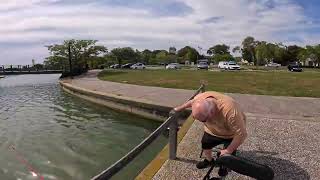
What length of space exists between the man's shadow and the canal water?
2.88 m

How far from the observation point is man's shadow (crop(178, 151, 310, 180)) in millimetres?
5934

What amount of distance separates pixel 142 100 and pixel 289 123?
309 inches

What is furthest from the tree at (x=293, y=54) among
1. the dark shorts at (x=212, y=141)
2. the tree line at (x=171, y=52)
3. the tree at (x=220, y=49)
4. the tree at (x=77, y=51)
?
the dark shorts at (x=212, y=141)

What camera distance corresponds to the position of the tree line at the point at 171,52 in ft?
216

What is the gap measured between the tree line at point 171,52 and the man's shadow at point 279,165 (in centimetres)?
5587

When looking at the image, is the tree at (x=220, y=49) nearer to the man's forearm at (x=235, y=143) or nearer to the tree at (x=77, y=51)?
the tree at (x=77, y=51)

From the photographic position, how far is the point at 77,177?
888 cm

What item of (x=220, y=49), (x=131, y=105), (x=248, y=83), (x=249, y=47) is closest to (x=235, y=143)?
(x=131, y=105)

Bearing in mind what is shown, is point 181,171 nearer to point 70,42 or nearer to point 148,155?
point 148,155

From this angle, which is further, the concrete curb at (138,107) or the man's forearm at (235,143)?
the concrete curb at (138,107)

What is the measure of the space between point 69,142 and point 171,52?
13933 cm

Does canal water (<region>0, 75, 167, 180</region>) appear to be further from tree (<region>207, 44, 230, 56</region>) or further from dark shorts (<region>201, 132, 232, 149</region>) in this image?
tree (<region>207, 44, 230, 56</region>)

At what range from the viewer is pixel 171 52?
15075 centimetres

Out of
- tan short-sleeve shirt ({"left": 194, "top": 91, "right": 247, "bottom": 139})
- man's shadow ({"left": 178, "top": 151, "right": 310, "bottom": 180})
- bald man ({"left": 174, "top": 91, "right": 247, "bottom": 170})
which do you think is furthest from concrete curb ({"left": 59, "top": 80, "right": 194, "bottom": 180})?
tan short-sleeve shirt ({"left": 194, "top": 91, "right": 247, "bottom": 139})
